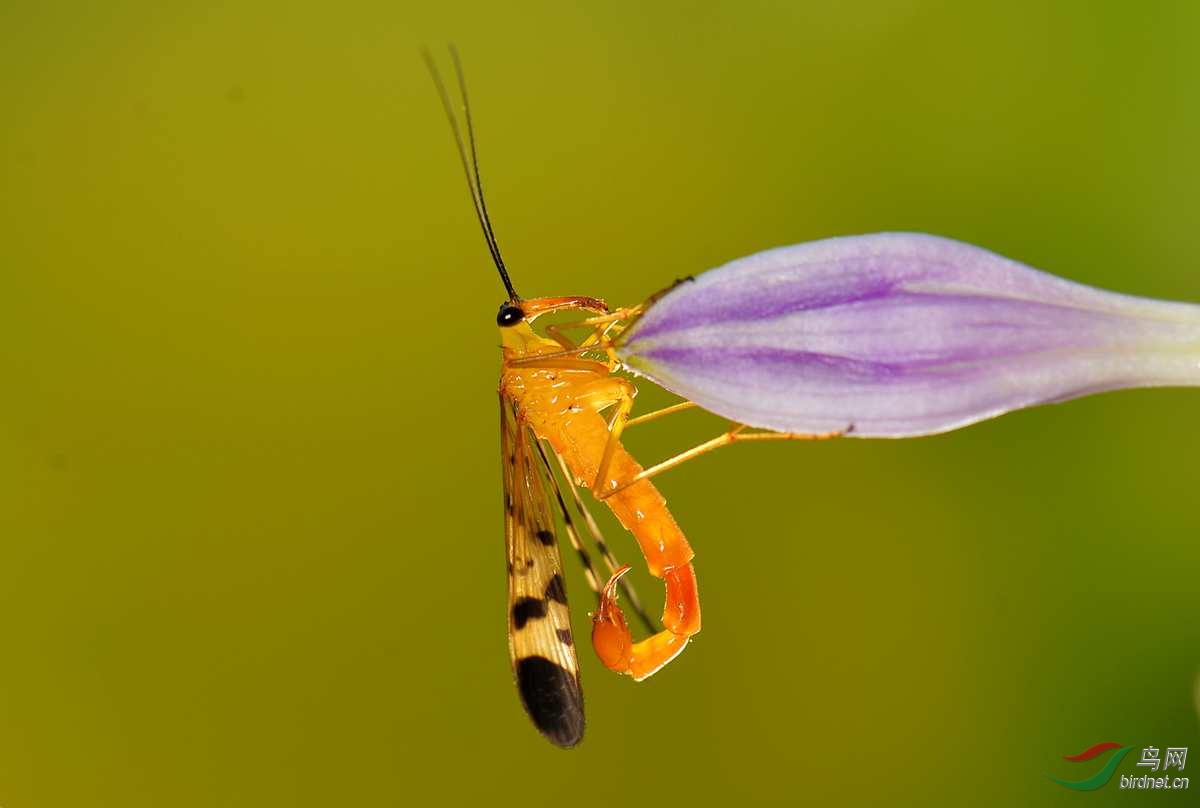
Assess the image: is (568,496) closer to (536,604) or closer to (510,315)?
(536,604)

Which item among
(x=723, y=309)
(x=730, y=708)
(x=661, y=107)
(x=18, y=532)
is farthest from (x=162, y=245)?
(x=723, y=309)

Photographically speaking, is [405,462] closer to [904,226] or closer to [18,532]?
[18,532]

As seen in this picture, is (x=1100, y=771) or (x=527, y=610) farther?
(x=1100, y=771)

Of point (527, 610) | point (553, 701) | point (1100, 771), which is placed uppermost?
point (527, 610)

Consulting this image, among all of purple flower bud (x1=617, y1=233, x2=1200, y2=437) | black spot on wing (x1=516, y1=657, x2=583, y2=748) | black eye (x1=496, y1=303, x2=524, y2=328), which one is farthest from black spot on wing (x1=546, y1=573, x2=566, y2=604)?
purple flower bud (x1=617, y1=233, x2=1200, y2=437)

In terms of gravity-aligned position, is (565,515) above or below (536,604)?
above

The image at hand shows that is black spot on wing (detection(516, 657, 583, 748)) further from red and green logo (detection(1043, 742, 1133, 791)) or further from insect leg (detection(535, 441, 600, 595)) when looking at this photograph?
red and green logo (detection(1043, 742, 1133, 791))

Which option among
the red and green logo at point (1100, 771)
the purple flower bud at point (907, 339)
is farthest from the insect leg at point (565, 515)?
the red and green logo at point (1100, 771)

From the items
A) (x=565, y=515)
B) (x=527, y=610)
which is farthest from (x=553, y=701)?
(x=565, y=515)
